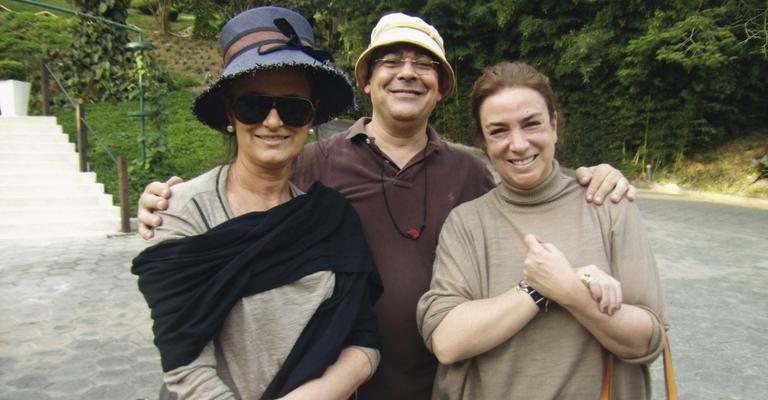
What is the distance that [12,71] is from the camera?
16844mm

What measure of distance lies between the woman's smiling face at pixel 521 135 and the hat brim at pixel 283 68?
53 cm

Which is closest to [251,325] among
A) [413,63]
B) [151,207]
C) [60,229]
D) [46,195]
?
[151,207]

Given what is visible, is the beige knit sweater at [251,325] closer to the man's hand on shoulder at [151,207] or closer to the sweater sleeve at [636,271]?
the man's hand on shoulder at [151,207]

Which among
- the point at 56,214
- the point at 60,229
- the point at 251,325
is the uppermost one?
the point at 251,325

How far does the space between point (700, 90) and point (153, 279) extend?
51.1 feet

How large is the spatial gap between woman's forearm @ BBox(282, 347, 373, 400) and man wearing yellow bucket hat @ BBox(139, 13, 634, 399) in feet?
1.59

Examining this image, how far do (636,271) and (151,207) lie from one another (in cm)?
150

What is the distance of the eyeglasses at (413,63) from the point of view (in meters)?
2.46

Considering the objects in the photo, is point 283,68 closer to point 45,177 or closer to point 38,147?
point 45,177

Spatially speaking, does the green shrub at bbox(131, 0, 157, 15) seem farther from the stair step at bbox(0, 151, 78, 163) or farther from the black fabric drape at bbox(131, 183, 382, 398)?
the black fabric drape at bbox(131, 183, 382, 398)

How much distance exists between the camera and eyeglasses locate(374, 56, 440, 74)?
2.46 meters

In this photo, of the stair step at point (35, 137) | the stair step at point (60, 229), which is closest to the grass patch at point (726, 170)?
the stair step at point (60, 229)

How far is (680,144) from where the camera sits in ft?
49.2

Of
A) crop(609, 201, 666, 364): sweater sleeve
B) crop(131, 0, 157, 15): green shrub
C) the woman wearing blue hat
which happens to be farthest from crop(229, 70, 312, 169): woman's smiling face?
crop(131, 0, 157, 15): green shrub
